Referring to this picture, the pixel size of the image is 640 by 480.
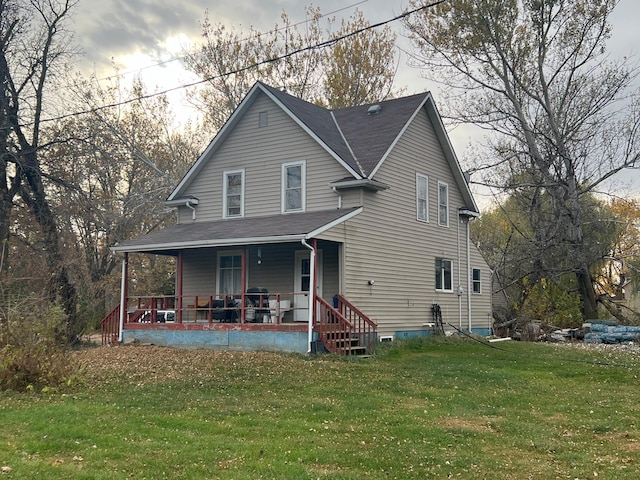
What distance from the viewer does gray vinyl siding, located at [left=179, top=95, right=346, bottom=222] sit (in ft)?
64.4

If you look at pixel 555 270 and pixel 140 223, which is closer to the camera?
pixel 555 270

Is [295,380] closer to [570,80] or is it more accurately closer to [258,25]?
[570,80]

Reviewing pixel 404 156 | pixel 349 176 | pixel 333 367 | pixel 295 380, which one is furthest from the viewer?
pixel 404 156

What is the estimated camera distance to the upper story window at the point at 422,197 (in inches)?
862

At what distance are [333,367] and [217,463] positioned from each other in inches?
296

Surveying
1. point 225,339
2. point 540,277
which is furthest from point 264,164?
point 540,277

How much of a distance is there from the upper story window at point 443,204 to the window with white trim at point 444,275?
1.35 meters

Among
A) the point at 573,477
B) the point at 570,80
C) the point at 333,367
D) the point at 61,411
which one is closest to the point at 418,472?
the point at 573,477

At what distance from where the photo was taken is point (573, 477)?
6.95 metres

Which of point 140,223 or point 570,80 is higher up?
point 570,80

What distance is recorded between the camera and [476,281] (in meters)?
25.0

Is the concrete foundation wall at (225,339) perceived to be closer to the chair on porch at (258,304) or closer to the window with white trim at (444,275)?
the chair on porch at (258,304)

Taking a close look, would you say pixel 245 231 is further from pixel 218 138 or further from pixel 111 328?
pixel 111 328

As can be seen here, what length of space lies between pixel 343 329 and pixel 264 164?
258 inches
